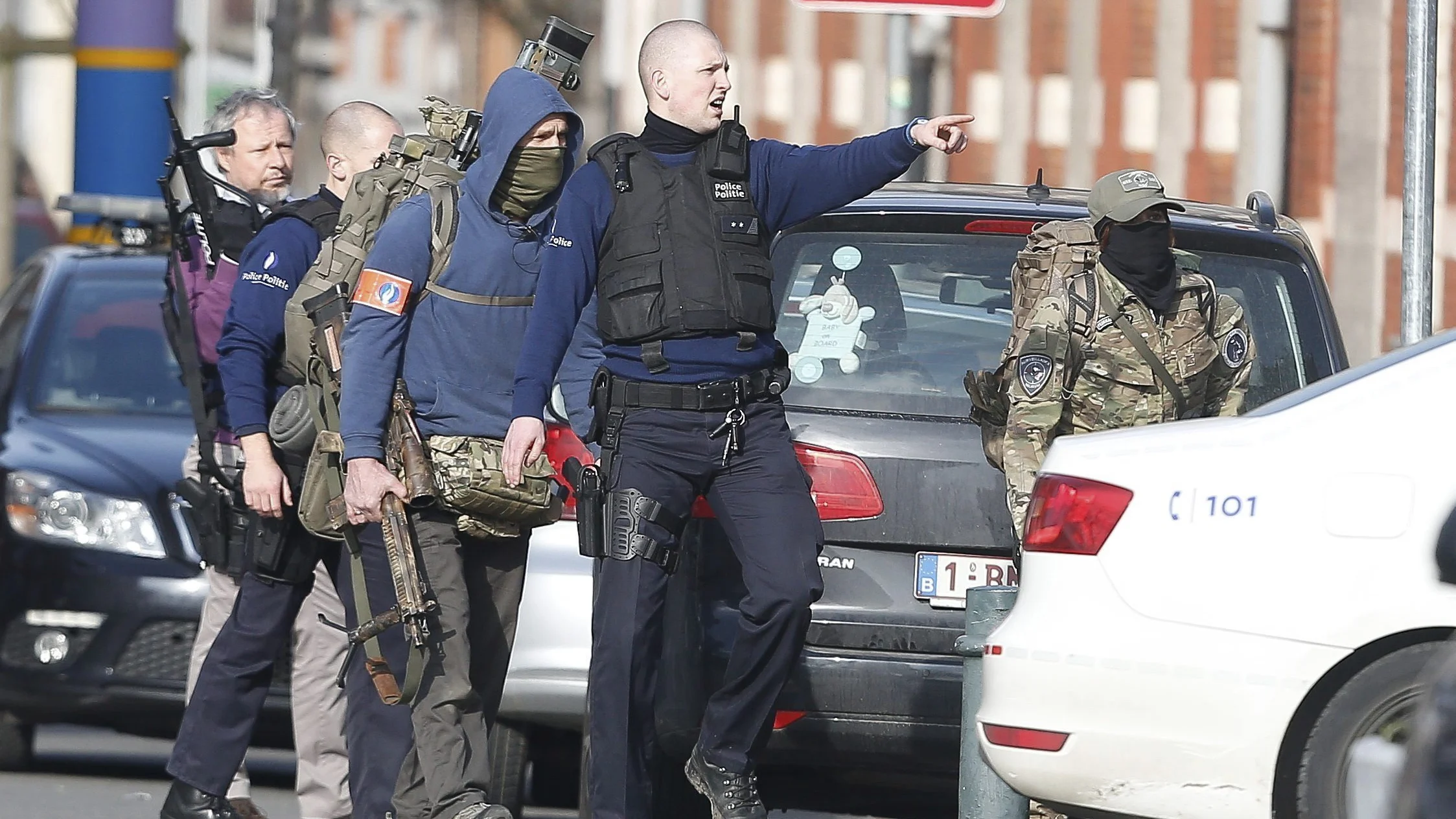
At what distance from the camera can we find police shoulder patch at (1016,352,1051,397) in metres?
6.17

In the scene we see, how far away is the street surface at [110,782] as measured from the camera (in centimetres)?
795

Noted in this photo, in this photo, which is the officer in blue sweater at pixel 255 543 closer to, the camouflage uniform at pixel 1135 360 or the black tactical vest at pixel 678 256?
the black tactical vest at pixel 678 256

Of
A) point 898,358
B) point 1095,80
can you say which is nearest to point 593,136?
point 1095,80

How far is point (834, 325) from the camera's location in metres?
6.47

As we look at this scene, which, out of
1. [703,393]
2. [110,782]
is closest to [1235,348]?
[703,393]

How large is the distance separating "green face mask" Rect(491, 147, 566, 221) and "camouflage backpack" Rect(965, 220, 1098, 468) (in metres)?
1.08

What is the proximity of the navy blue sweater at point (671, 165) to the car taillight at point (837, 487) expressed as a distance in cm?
30

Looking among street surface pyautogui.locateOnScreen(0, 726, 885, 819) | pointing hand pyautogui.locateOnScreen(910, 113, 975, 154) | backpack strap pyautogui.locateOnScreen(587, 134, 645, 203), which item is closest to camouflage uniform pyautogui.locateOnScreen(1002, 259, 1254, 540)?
pointing hand pyautogui.locateOnScreen(910, 113, 975, 154)

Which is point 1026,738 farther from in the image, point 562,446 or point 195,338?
point 195,338

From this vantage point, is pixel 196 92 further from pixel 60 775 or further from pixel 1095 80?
pixel 1095 80

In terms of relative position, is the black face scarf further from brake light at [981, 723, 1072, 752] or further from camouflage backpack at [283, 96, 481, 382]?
camouflage backpack at [283, 96, 481, 382]

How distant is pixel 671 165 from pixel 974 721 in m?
1.44

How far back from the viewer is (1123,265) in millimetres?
6387

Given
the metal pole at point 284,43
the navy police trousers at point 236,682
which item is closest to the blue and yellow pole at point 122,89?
the metal pole at point 284,43
